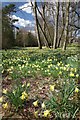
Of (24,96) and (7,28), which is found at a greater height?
(7,28)

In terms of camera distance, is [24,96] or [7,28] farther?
[7,28]

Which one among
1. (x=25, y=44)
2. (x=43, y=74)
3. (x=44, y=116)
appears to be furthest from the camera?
(x=25, y=44)

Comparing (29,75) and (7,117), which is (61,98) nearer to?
(7,117)

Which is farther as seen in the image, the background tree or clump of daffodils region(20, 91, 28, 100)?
the background tree

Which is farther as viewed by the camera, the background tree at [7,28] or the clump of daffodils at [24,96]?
the background tree at [7,28]

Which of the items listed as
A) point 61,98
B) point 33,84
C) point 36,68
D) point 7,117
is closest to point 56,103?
point 61,98

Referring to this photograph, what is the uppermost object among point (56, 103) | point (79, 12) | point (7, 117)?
point (79, 12)

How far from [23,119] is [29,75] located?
5.77 ft

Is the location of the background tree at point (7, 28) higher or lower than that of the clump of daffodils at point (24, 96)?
higher

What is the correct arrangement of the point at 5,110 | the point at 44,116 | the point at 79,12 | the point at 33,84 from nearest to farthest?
the point at 44,116, the point at 5,110, the point at 33,84, the point at 79,12

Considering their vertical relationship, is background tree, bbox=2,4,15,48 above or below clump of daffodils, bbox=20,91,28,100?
above

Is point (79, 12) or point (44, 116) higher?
point (79, 12)

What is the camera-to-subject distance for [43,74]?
4410 mm

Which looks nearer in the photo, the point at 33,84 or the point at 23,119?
the point at 23,119
